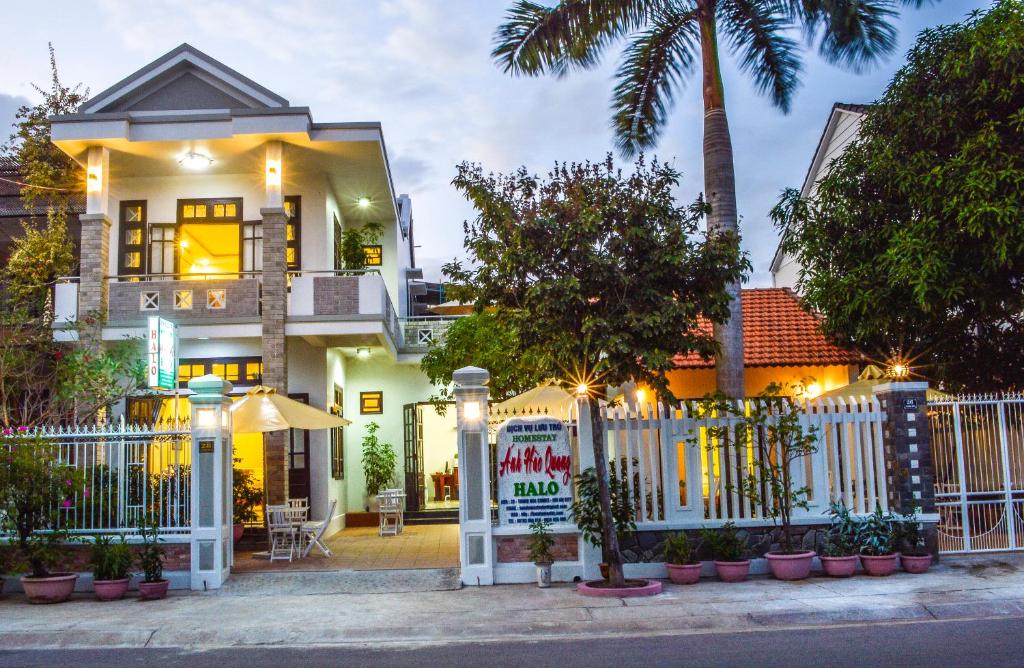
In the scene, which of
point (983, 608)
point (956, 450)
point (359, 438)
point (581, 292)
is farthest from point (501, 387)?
point (983, 608)

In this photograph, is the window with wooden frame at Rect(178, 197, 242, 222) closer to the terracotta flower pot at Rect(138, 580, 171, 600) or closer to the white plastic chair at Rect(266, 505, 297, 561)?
the white plastic chair at Rect(266, 505, 297, 561)

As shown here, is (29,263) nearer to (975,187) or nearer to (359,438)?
(359,438)

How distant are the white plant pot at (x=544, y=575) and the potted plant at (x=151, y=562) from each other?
4.67 meters

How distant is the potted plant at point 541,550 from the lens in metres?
11.5

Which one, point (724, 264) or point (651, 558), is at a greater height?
point (724, 264)

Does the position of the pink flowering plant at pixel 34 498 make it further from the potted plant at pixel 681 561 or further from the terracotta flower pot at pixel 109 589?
the potted plant at pixel 681 561

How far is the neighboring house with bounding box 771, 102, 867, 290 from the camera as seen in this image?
71.6ft

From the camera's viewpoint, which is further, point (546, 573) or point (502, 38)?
point (502, 38)

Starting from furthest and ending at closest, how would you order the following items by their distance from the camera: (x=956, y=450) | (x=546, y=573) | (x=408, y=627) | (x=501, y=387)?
(x=501, y=387)
(x=956, y=450)
(x=546, y=573)
(x=408, y=627)

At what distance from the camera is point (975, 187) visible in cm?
1330

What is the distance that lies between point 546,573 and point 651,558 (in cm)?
140

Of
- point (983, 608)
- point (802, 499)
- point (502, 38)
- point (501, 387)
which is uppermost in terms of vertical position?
point (502, 38)

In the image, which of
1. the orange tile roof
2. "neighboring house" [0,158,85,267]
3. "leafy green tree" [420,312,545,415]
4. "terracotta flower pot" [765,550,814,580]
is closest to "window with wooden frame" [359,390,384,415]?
"leafy green tree" [420,312,545,415]

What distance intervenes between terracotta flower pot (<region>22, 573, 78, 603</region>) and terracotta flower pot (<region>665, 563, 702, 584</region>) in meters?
7.51
